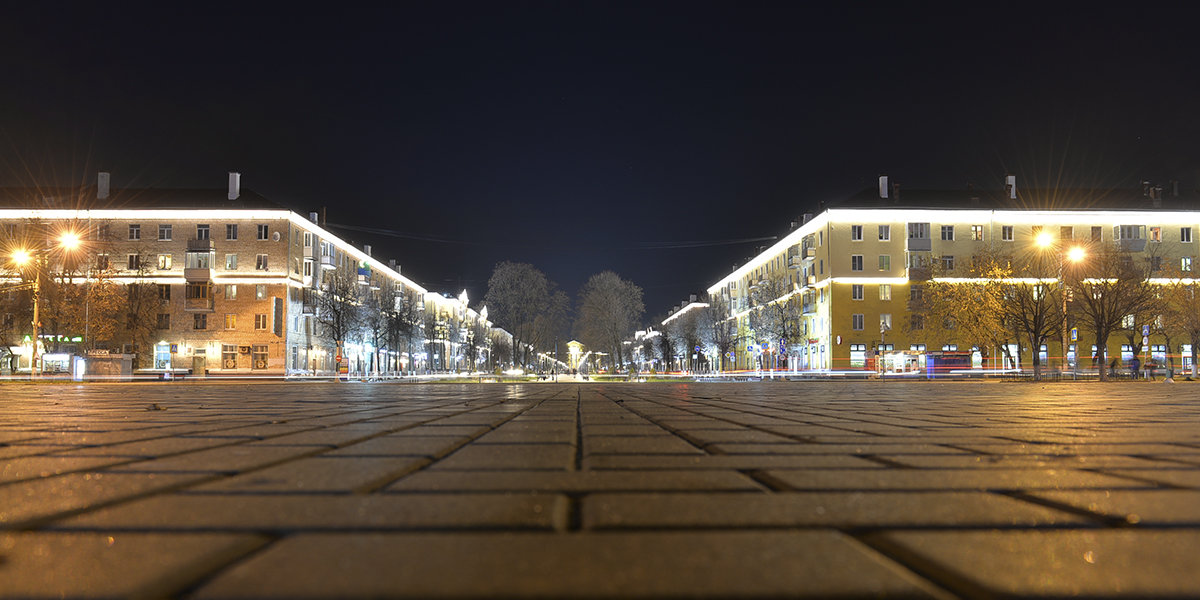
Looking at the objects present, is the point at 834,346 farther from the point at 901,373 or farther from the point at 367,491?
the point at 367,491

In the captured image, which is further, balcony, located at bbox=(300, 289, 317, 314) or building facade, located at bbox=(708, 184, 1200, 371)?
balcony, located at bbox=(300, 289, 317, 314)

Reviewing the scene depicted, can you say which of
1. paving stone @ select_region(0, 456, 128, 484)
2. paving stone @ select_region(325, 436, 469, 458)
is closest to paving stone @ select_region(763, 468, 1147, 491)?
paving stone @ select_region(325, 436, 469, 458)

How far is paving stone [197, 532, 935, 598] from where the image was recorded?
1629 millimetres

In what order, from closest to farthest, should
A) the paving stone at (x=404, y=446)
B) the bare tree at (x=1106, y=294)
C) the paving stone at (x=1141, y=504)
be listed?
the paving stone at (x=1141, y=504) < the paving stone at (x=404, y=446) < the bare tree at (x=1106, y=294)

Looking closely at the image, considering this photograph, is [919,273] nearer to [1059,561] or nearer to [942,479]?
[942,479]

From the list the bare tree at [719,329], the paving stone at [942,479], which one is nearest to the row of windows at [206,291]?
the bare tree at [719,329]

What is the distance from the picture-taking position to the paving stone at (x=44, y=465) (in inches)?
143

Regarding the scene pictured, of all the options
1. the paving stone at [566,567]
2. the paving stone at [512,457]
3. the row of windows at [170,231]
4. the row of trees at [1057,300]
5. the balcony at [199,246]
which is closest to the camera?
the paving stone at [566,567]

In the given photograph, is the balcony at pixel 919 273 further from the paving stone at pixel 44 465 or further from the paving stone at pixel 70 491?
the paving stone at pixel 70 491

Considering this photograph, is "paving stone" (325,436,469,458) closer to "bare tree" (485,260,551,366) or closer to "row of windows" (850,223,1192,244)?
"bare tree" (485,260,551,366)

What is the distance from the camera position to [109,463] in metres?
4.06

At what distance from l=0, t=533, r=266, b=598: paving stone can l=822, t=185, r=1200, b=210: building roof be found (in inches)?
2580

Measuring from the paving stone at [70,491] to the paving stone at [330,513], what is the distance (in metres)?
0.19

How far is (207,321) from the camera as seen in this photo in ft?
201
